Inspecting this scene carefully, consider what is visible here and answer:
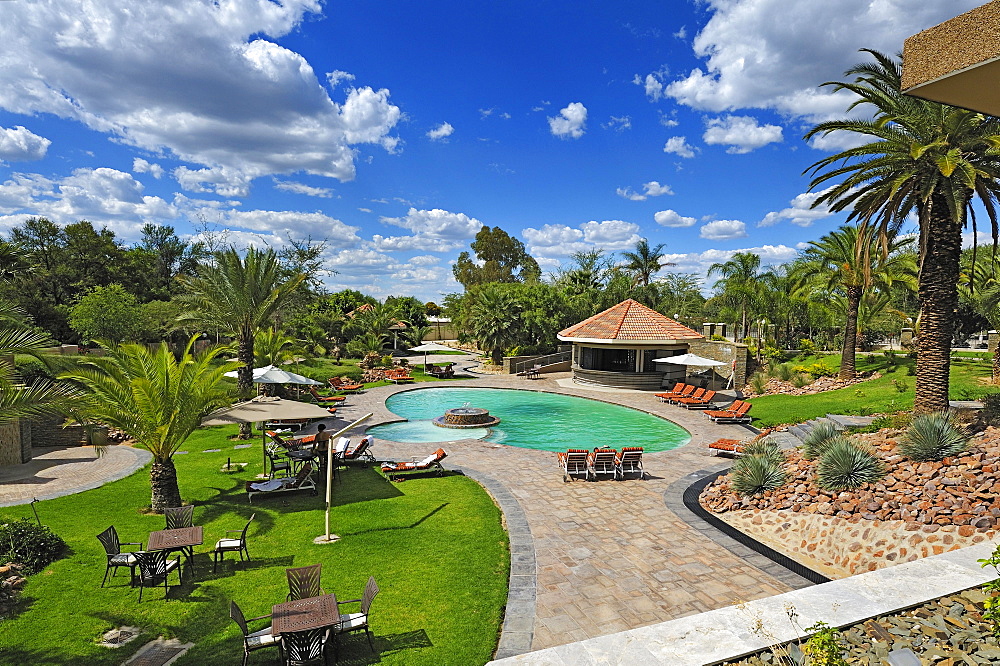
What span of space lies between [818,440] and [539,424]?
11214mm

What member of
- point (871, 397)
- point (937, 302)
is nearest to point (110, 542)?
point (937, 302)

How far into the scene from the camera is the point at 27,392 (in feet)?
26.8

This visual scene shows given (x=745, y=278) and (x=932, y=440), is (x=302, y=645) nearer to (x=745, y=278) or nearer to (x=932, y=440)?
(x=932, y=440)

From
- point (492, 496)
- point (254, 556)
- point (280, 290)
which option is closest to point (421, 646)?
point (254, 556)

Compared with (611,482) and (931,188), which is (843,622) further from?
(931,188)

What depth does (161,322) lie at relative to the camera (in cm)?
3538

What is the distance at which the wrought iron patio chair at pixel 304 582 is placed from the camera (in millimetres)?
6574

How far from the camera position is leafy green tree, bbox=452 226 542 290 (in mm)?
81188

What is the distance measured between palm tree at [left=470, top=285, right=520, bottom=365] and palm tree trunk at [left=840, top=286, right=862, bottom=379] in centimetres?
2097

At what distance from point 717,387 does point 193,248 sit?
56.4 metres

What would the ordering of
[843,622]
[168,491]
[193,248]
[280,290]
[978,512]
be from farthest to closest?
[193,248] → [280,290] → [168,491] → [978,512] → [843,622]

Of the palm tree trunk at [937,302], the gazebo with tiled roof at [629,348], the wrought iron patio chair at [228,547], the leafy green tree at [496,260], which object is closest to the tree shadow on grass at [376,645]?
the wrought iron patio chair at [228,547]

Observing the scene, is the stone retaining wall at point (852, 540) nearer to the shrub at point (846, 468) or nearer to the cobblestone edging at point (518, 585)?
the shrub at point (846, 468)

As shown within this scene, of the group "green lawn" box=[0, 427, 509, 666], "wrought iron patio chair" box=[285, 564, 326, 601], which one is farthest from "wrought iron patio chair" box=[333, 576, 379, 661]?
"wrought iron patio chair" box=[285, 564, 326, 601]
